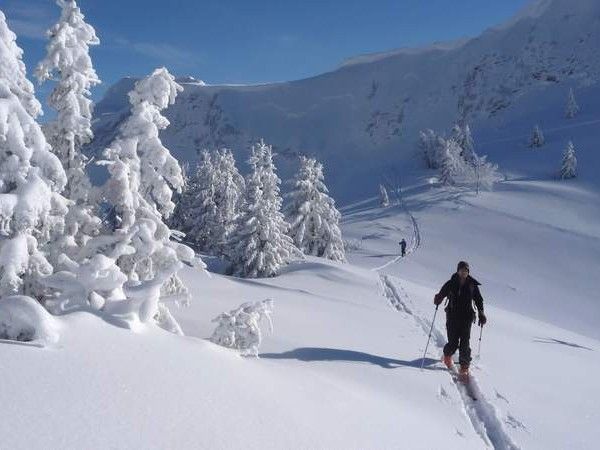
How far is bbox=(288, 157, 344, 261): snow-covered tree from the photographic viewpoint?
3569 cm

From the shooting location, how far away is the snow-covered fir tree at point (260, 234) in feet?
90.5

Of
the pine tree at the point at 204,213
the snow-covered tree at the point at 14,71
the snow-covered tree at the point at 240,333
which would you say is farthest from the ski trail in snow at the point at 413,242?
the snow-covered tree at the point at 14,71

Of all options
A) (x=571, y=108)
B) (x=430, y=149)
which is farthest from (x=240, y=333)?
(x=571, y=108)

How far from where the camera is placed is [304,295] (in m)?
16.4

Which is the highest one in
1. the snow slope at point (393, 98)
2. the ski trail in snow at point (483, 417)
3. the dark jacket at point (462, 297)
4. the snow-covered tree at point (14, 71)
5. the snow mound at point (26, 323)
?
the snow slope at point (393, 98)

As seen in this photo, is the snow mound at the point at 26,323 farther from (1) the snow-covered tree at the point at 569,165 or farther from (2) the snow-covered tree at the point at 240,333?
(1) the snow-covered tree at the point at 569,165

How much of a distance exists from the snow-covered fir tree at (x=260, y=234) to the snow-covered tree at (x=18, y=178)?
791 inches

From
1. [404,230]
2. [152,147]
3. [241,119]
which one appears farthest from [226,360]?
[241,119]

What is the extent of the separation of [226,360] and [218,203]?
125ft

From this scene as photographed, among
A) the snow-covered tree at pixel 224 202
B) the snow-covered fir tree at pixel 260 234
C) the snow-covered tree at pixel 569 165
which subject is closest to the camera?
the snow-covered fir tree at pixel 260 234

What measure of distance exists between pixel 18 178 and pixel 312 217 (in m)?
29.8

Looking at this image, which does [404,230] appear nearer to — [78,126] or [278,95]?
[78,126]

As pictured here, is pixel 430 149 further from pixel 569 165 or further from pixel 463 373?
pixel 463 373

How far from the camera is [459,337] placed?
983 centimetres
